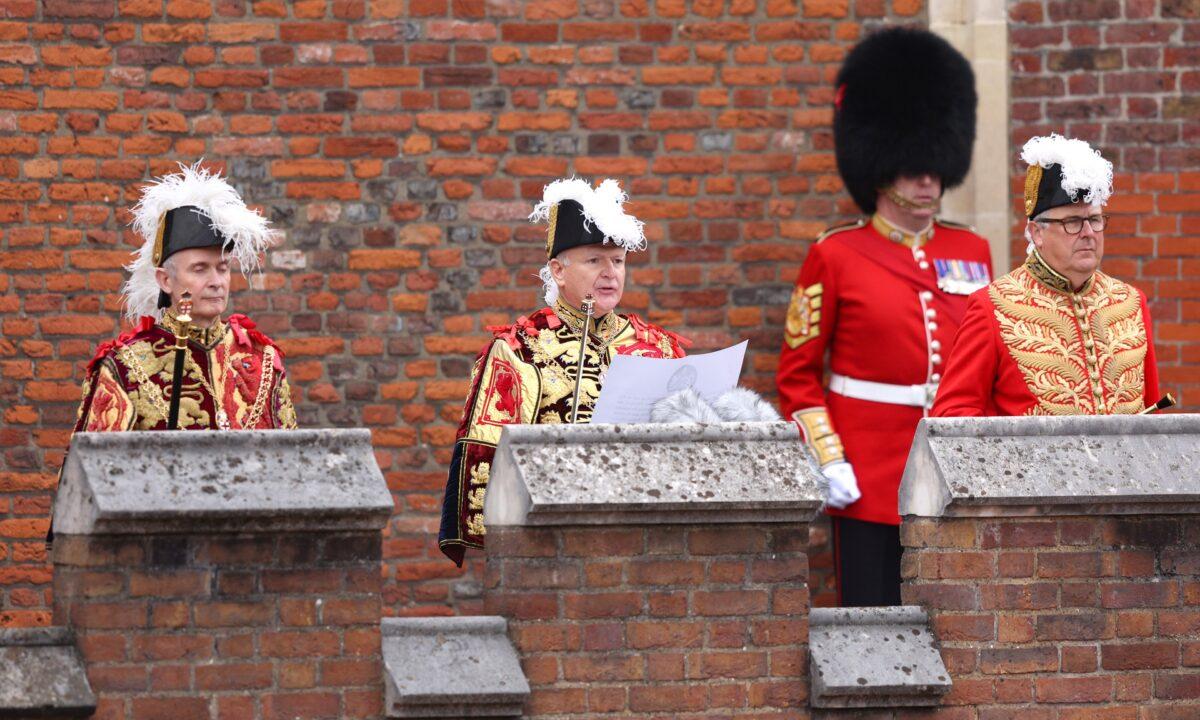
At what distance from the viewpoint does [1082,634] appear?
519 centimetres

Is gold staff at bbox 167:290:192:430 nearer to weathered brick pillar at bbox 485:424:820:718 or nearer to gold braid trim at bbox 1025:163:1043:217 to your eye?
weathered brick pillar at bbox 485:424:820:718

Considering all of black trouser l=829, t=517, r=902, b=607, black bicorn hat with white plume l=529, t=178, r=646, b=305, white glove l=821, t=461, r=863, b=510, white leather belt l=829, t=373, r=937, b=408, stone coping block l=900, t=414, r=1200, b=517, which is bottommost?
black trouser l=829, t=517, r=902, b=607

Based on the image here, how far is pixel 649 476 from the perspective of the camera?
4.89 metres

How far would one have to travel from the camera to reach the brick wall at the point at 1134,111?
322 inches

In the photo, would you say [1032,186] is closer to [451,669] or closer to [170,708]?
[451,669]

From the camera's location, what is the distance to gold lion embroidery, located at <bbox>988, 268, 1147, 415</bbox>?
623 cm

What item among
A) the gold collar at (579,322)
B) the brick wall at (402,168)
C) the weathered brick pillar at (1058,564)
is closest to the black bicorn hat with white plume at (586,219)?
the gold collar at (579,322)

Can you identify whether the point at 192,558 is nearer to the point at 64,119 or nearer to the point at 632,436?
the point at 632,436

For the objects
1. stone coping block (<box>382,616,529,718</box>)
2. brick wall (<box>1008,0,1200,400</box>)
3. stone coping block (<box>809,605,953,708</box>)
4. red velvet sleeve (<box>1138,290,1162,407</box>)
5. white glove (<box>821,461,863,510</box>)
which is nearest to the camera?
stone coping block (<box>382,616,529,718</box>)

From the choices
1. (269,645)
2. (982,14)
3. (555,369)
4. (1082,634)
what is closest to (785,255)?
(982,14)

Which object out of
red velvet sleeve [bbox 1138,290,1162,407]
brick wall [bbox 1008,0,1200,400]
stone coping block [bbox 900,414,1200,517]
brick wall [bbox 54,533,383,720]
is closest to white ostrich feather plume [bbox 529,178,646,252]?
stone coping block [bbox 900,414,1200,517]

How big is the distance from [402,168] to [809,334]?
1633mm

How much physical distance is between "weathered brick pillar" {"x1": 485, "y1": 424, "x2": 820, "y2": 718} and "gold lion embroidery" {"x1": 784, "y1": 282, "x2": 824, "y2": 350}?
2729 mm

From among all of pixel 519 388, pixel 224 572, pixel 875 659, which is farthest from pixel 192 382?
pixel 875 659
